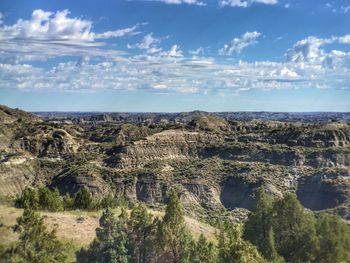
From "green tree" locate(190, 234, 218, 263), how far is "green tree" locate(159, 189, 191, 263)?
2.95 feet

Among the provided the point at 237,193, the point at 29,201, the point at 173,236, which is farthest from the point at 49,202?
the point at 237,193

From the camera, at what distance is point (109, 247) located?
26.1 meters

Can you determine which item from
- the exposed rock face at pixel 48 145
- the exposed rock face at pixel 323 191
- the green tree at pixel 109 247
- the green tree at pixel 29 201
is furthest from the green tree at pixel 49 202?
the exposed rock face at pixel 48 145

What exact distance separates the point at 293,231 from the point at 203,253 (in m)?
9.37

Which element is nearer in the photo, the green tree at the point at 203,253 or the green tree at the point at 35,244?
the green tree at the point at 35,244

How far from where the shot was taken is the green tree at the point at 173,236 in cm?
2725

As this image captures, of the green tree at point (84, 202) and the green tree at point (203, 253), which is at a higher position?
the green tree at point (203, 253)

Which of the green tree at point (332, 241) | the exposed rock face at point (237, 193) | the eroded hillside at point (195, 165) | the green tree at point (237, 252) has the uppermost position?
the green tree at point (237, 252)

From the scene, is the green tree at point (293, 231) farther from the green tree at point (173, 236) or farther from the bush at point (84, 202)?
the bush at point (84, 202)

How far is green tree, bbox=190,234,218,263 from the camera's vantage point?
2522 cm

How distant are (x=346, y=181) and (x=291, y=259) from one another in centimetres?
6662

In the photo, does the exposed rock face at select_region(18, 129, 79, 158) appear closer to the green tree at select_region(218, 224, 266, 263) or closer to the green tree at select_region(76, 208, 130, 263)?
the green tree at select_region(76, 208, 130, 263)

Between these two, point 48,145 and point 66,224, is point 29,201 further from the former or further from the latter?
point 48,145

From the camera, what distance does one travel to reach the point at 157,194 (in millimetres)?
91000
